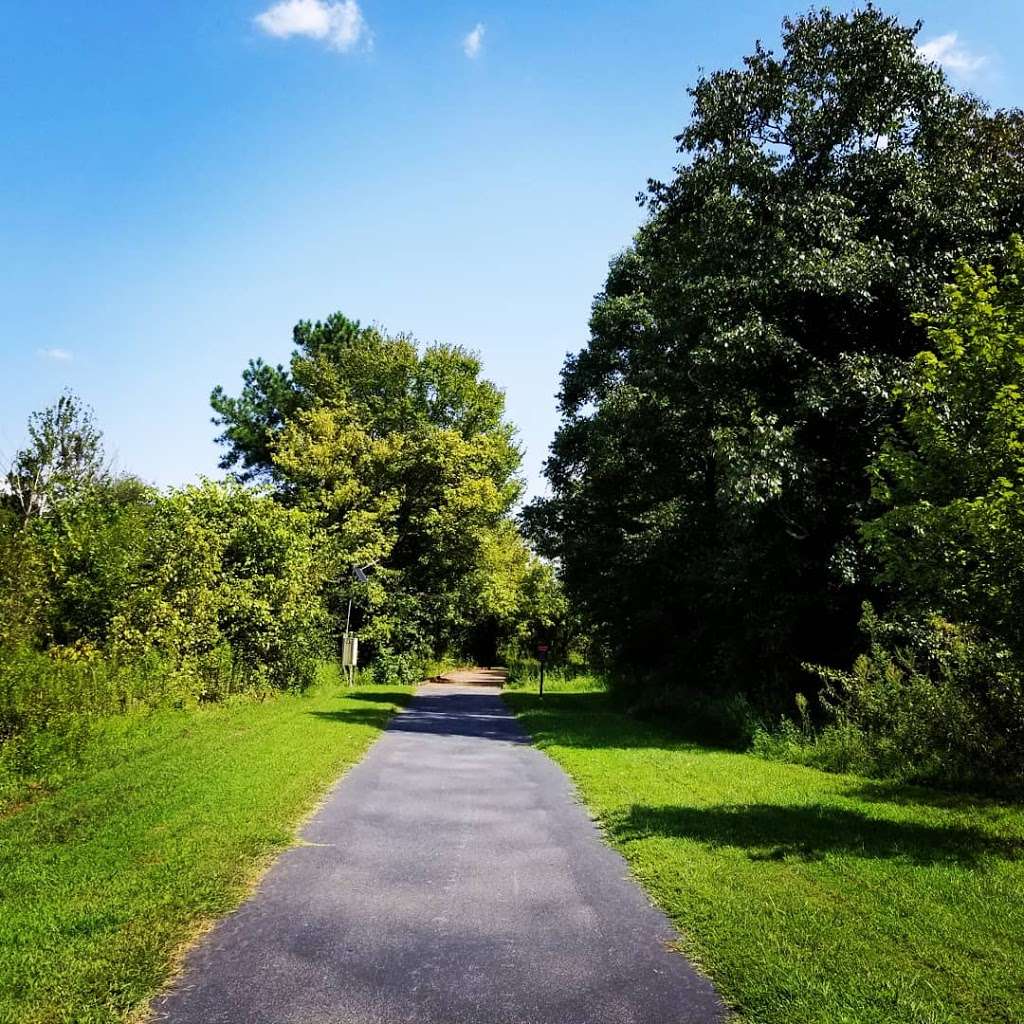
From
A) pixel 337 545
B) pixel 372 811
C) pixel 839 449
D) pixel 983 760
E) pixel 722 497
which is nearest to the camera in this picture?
pixel 372 811

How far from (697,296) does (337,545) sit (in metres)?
18.8

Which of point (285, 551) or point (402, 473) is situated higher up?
point (402, 473)

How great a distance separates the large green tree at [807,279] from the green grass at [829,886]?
5.24 m

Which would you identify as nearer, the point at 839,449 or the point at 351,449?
the point at 839,449

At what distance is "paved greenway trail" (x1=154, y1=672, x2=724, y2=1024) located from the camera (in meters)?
3.83

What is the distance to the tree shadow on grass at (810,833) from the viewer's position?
692 cm

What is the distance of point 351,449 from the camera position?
110ft

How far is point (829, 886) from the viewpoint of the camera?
5.85 metres

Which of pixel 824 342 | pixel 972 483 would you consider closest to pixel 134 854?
pixel 972 483

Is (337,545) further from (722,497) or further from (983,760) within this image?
(983,760)

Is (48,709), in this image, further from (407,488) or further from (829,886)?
(407,488)

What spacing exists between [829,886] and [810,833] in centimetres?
178

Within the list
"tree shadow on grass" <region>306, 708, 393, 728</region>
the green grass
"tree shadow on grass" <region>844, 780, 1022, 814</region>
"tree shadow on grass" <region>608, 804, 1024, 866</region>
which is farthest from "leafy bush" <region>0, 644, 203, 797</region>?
"tree shadow on grass" <region>844, 780, 1022, 814</region>

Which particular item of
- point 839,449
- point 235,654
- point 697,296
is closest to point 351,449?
point 235,654
